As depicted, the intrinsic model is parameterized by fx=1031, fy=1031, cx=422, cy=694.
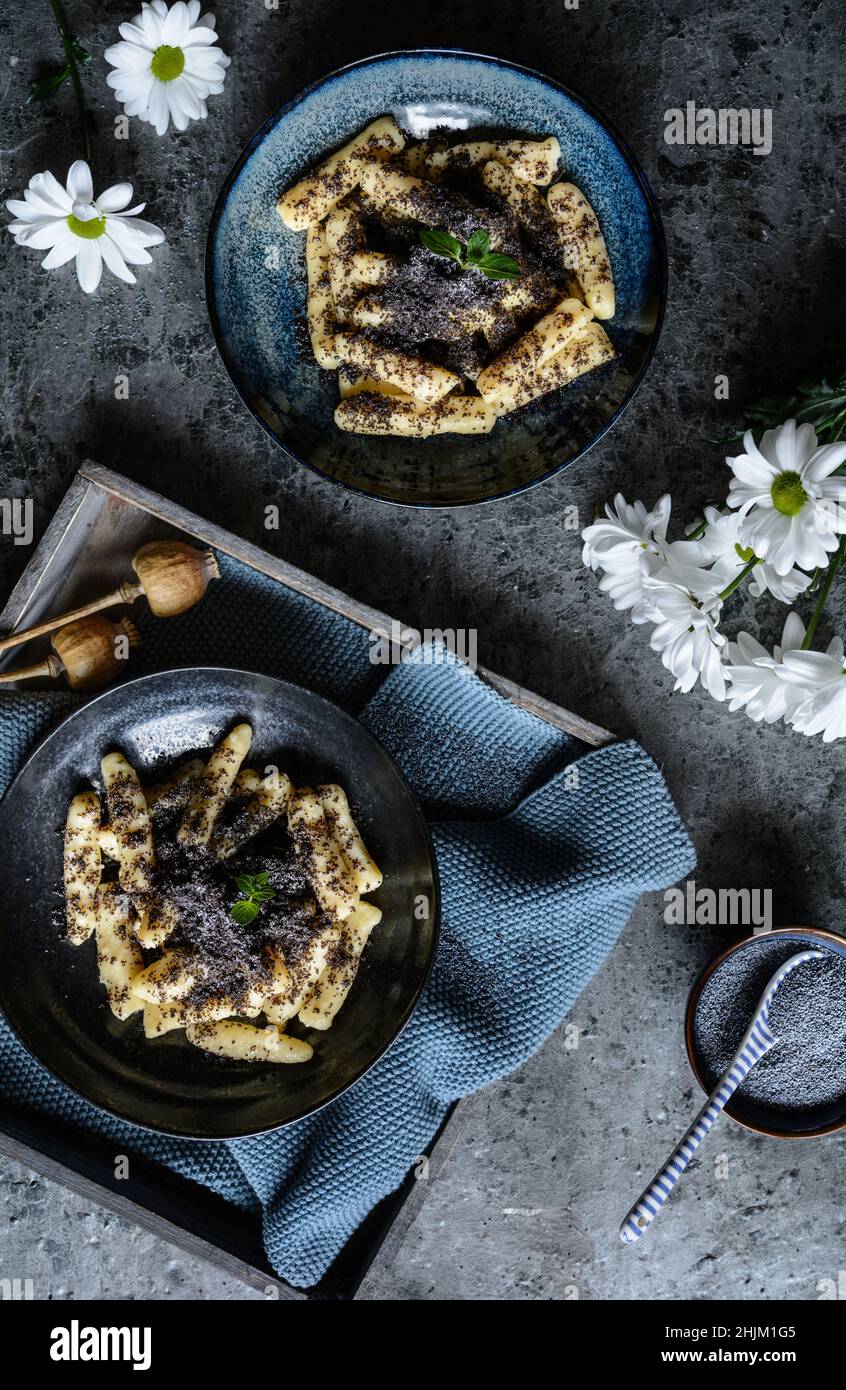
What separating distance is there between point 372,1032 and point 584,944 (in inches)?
9.1

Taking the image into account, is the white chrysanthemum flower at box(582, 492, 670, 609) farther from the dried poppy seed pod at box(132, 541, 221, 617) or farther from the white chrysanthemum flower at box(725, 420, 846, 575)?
the dried poppy seed pod at box(132, 541, 221, 617)

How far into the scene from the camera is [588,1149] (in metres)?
1.17

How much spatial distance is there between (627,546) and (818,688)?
0.71 ft

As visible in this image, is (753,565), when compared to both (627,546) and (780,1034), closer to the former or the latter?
(627,546)

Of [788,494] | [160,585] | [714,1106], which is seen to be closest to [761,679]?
[788,494]

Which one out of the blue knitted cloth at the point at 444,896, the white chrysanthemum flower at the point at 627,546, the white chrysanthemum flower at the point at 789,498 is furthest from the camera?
the blue knitted cloth at the point at 444,896

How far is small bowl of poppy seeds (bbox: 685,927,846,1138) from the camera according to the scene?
107cm

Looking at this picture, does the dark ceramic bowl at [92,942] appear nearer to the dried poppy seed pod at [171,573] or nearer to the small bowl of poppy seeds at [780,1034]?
the dried poppy seed pod at [171,573]

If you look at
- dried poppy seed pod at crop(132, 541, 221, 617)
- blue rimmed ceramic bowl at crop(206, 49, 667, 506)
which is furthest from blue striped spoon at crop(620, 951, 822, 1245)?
dried poppy seed pod at crop(132, 541, 221, 617)

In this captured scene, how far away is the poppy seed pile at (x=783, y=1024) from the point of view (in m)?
1.07

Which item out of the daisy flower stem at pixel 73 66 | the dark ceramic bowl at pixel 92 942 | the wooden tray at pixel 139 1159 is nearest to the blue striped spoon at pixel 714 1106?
the wooden tray at pixel 139 1159

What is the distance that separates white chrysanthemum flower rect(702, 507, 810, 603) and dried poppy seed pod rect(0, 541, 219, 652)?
0.48 meters

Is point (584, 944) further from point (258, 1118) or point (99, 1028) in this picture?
point (99, 1028)

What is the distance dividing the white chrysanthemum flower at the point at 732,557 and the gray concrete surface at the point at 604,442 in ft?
0.80
